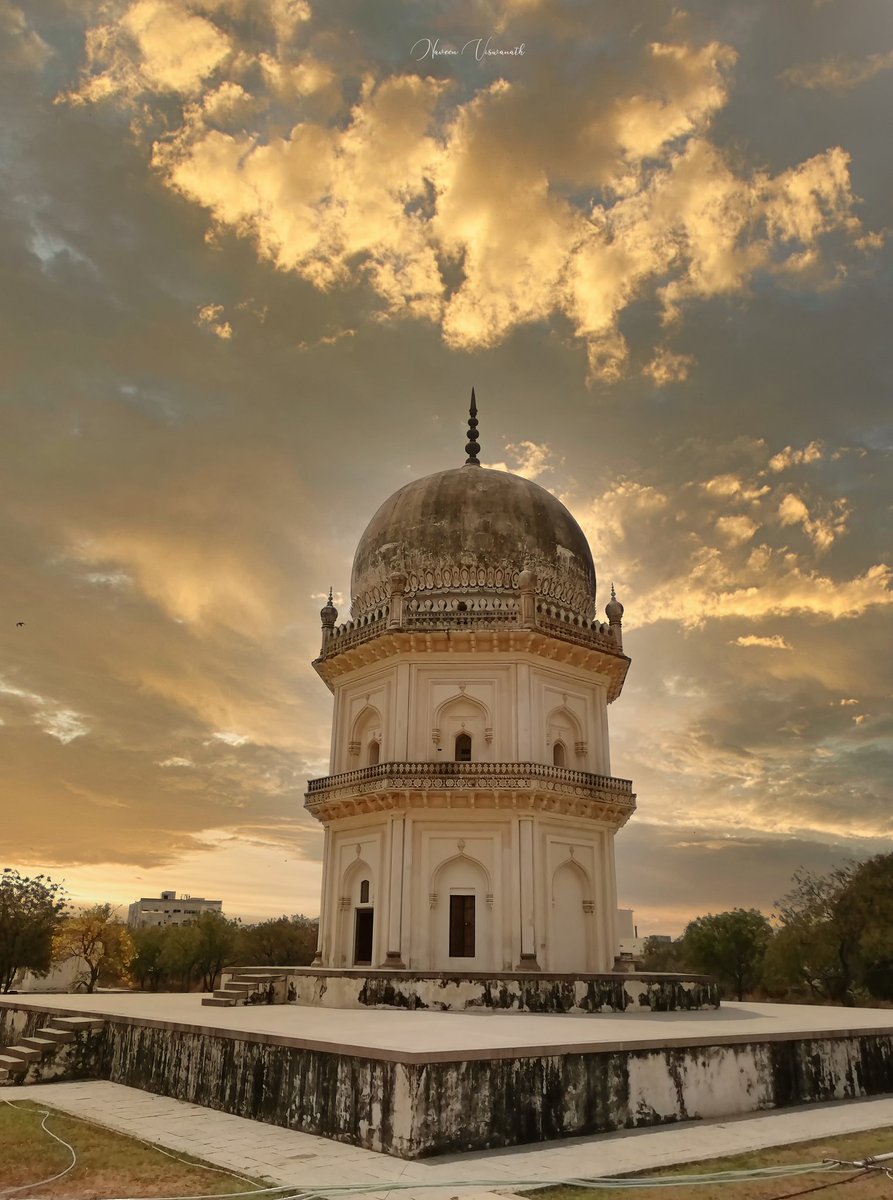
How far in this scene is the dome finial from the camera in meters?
31.5

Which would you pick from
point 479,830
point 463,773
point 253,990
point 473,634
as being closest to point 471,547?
point 473,634

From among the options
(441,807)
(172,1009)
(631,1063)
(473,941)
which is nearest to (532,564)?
(441,807)

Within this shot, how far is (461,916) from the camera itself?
24.1 metres

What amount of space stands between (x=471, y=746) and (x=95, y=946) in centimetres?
3771

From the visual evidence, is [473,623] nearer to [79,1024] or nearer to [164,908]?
[79,1024]

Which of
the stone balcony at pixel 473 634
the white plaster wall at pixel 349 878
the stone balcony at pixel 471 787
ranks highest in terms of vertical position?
Answer: the stone balcony at pixel 473 634

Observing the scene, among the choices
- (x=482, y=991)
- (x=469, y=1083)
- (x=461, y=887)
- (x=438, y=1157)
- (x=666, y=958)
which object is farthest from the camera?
(x=666, y=958)

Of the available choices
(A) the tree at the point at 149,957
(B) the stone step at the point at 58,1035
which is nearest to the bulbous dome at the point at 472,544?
(B) the stone step at the point at 58,1035

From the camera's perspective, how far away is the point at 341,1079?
10.2 metres

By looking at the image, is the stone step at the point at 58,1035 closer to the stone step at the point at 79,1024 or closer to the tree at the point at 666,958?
the stone step at the point at 79,1024

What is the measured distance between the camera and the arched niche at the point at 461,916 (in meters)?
23.7

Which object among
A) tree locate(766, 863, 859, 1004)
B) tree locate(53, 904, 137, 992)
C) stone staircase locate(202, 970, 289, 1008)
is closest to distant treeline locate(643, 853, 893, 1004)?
tree locate(766, 863, 859, 1004)

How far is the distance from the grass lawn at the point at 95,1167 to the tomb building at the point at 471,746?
1357cm

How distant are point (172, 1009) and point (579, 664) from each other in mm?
14624
